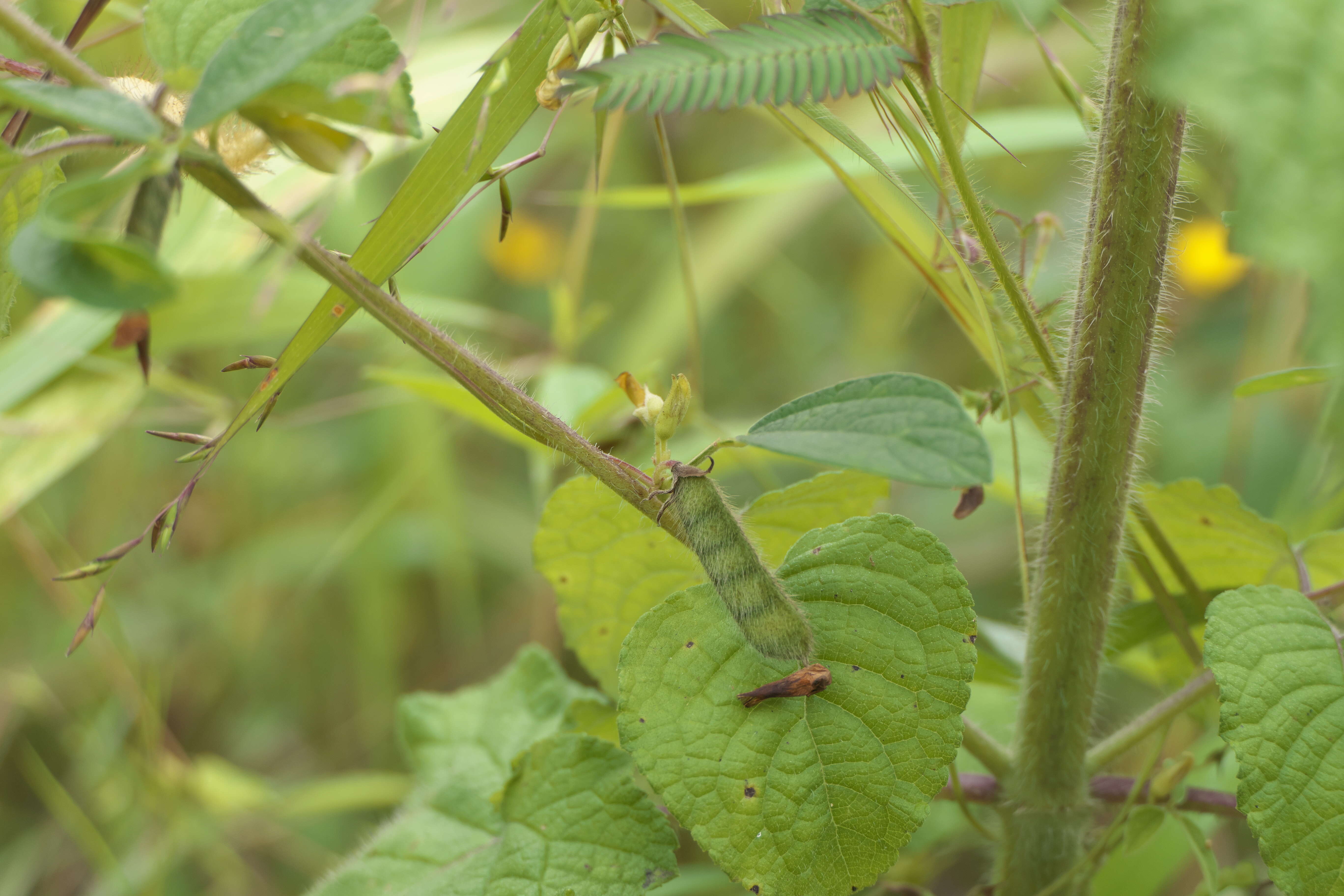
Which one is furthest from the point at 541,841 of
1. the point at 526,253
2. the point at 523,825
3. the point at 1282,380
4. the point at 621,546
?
the point at 526,253

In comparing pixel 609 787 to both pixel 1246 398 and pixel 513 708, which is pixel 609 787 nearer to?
pixel 513 708

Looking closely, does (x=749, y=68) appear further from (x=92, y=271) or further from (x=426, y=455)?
(x=426, y=455)

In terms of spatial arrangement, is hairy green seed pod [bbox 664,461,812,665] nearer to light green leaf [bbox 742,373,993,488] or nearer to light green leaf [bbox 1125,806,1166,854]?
light green leaf [bbox 742,373,993,488]

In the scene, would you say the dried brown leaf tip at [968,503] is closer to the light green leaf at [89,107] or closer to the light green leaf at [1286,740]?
the light green leaf at [1286,740]

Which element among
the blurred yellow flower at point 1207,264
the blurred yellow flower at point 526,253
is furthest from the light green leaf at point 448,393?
the blurred yellow flower at point 526,253

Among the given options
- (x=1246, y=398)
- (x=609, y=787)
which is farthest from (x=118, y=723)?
(x=1246, y=398)
